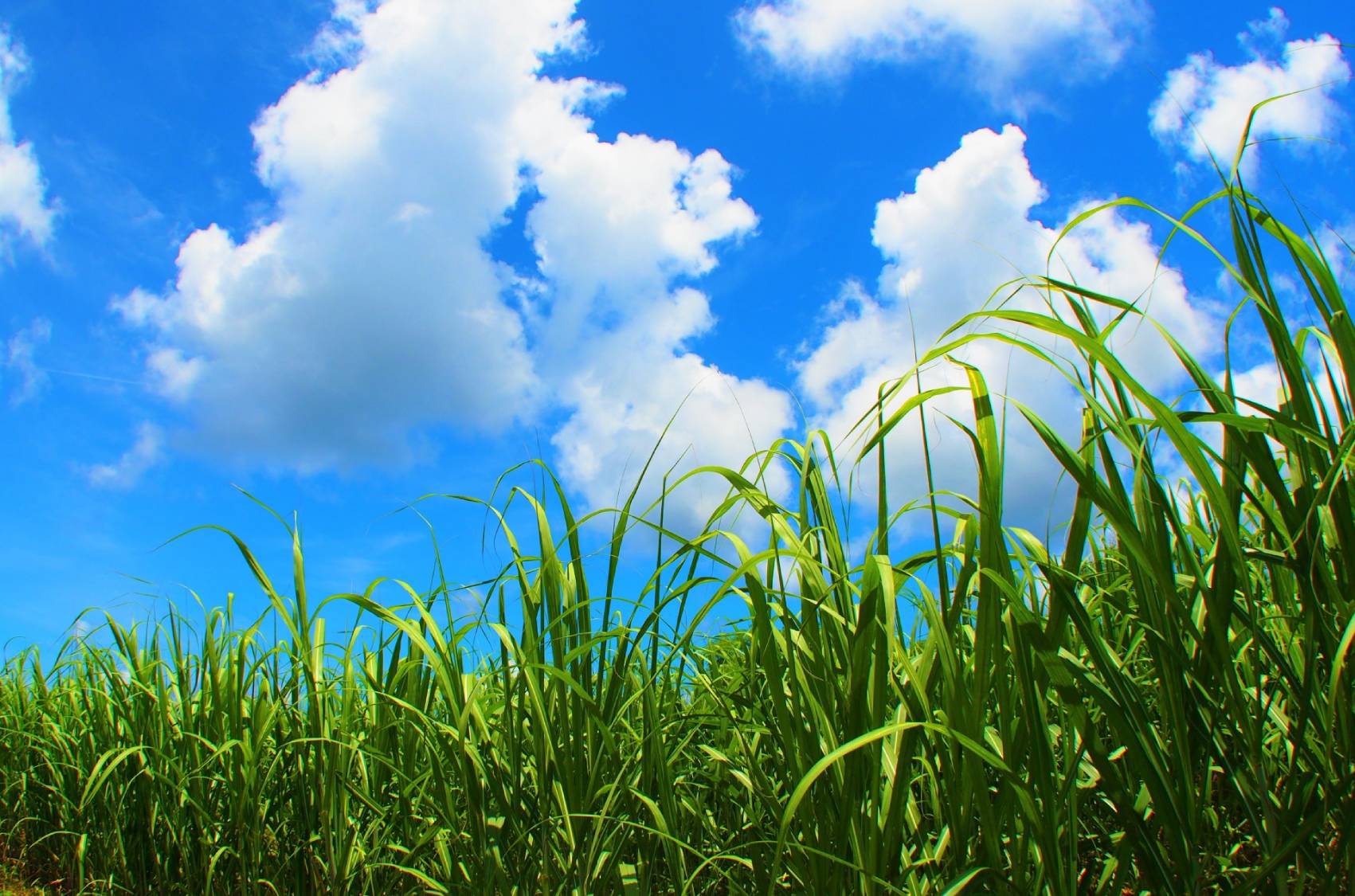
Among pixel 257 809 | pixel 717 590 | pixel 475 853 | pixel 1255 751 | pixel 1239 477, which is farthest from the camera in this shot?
pixel 257 809

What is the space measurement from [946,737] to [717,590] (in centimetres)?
34

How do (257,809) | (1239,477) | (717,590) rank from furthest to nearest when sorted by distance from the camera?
(257,809) → (717,590) → (1239,477)

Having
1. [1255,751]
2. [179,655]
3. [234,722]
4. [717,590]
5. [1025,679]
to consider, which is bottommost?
[1255,751]

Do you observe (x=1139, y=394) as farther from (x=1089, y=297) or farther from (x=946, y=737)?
(x=946, y=737)

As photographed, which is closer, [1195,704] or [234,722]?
[1195,704]

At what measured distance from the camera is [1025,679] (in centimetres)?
93

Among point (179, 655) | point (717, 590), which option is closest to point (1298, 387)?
point (717, 590)

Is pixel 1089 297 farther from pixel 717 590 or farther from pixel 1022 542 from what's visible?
pixel 717 590

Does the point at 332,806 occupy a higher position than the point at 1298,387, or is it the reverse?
the point at 1298,387

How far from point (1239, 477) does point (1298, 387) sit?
0.43 feet

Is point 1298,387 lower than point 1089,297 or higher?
lower

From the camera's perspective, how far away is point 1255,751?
2.94ft

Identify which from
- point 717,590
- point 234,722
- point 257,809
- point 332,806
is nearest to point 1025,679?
point 717,590

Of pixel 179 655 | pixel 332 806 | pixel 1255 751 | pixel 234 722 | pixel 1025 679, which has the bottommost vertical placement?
pixel 1255 751
